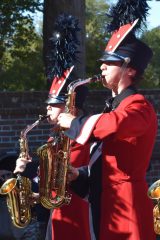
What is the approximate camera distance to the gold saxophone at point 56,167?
4.12 metres

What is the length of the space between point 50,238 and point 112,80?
4.71 feet

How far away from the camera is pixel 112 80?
3.94 m

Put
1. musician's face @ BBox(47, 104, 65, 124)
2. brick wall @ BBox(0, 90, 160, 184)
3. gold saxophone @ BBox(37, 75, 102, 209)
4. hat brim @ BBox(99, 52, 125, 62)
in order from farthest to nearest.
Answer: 1. brick wall @ BBox(0, 90, 160, 184)
2. musician's face @ BBox(47, 104, 65, 124)
3. gold saxophone @ BBox(37, 75, 102, 209)
4. hat brim @ BBox(99, 52, 125, 62)

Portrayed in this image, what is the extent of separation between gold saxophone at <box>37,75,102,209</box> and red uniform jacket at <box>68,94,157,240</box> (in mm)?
287

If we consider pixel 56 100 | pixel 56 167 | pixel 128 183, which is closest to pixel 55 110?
pixel 56 100

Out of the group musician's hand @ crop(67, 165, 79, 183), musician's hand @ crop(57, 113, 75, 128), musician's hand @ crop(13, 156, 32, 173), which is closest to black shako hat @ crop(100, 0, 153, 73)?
musician's hand @ crop(57, 113, 75, 128)

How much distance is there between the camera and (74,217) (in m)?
4.67

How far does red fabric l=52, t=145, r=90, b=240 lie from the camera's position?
4.62 meters

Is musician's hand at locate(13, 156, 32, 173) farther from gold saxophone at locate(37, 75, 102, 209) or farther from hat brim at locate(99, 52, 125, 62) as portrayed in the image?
hat brim at locate(99, 52, 125, 62)

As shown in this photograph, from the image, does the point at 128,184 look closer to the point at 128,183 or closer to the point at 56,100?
the point at 128,183

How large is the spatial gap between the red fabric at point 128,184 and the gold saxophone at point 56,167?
297mm

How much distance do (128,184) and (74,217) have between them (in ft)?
3.01

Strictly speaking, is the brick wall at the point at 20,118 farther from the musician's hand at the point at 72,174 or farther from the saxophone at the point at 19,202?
the musician's hand at the point at 72,174

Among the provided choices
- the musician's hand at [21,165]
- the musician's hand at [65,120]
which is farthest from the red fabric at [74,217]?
the musician's hand at [65,120]
